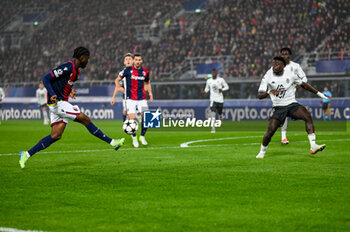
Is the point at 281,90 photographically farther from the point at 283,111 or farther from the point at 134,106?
the point at 134,106

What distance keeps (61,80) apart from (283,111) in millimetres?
4346

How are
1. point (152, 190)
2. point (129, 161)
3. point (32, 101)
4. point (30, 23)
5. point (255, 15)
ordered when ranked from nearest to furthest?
point (152, 190) < point (129, 161) < point (255, 15) < point (32, 101) < point (30, 23)

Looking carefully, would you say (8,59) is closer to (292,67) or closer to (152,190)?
(292,67)

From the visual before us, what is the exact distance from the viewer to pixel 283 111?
11.1 metres

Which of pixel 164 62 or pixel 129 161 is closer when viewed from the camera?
pixel 129 161

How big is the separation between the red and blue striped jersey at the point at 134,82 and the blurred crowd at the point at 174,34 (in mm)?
19754

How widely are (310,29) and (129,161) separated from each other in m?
26.8

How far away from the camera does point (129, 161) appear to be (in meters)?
10.5

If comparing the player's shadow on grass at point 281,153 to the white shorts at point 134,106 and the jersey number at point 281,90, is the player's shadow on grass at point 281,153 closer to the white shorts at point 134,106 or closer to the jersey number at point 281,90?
the jersey number at point 281,90

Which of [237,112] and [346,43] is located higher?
[346,43]

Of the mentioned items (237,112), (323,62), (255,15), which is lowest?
(237,112)

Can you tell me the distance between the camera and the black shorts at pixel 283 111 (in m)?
11.0

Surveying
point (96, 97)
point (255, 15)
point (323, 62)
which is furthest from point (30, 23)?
point (323, 62)

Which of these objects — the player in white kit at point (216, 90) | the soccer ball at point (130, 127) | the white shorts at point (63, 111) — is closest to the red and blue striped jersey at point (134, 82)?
the soccer ball at point (130, 127)
